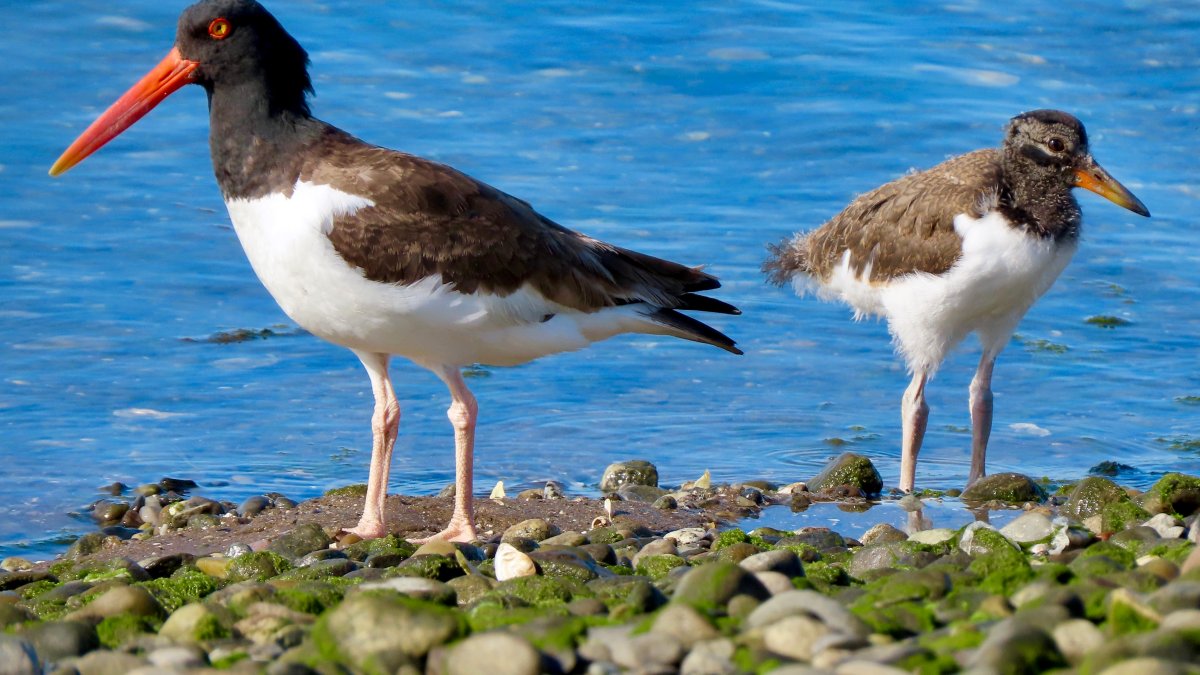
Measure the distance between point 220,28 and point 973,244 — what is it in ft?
11.4

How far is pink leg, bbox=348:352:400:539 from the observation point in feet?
21.0

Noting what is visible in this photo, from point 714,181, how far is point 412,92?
9.70 ft

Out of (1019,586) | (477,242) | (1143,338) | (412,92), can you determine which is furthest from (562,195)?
(1019,586)

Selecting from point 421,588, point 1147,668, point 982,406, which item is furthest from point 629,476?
point 1147,668

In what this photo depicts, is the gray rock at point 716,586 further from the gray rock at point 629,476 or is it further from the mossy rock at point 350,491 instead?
the gray rock at point 629,476

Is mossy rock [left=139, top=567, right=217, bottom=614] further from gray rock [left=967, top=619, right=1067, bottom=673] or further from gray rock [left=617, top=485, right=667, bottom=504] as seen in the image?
gray rock [left=967, top=619, right=1067, bottom=673]

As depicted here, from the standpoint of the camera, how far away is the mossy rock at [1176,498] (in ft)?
19.5

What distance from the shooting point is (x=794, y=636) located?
366 centimetres

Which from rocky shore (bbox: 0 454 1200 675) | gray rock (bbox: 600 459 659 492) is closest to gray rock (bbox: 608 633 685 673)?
rocky shore (bbox: 0 454 1200 675)

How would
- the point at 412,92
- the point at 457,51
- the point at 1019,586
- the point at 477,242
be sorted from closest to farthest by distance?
the point at 1019,586, the point at 477,242, the point at 412,92, the point at 457,51

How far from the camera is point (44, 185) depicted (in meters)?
11.6

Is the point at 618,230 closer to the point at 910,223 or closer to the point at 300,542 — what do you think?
the point at 910,223

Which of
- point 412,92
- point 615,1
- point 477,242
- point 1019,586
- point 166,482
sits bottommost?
point 166,482

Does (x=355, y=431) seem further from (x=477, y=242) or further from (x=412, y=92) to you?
(x=412, y=92)
